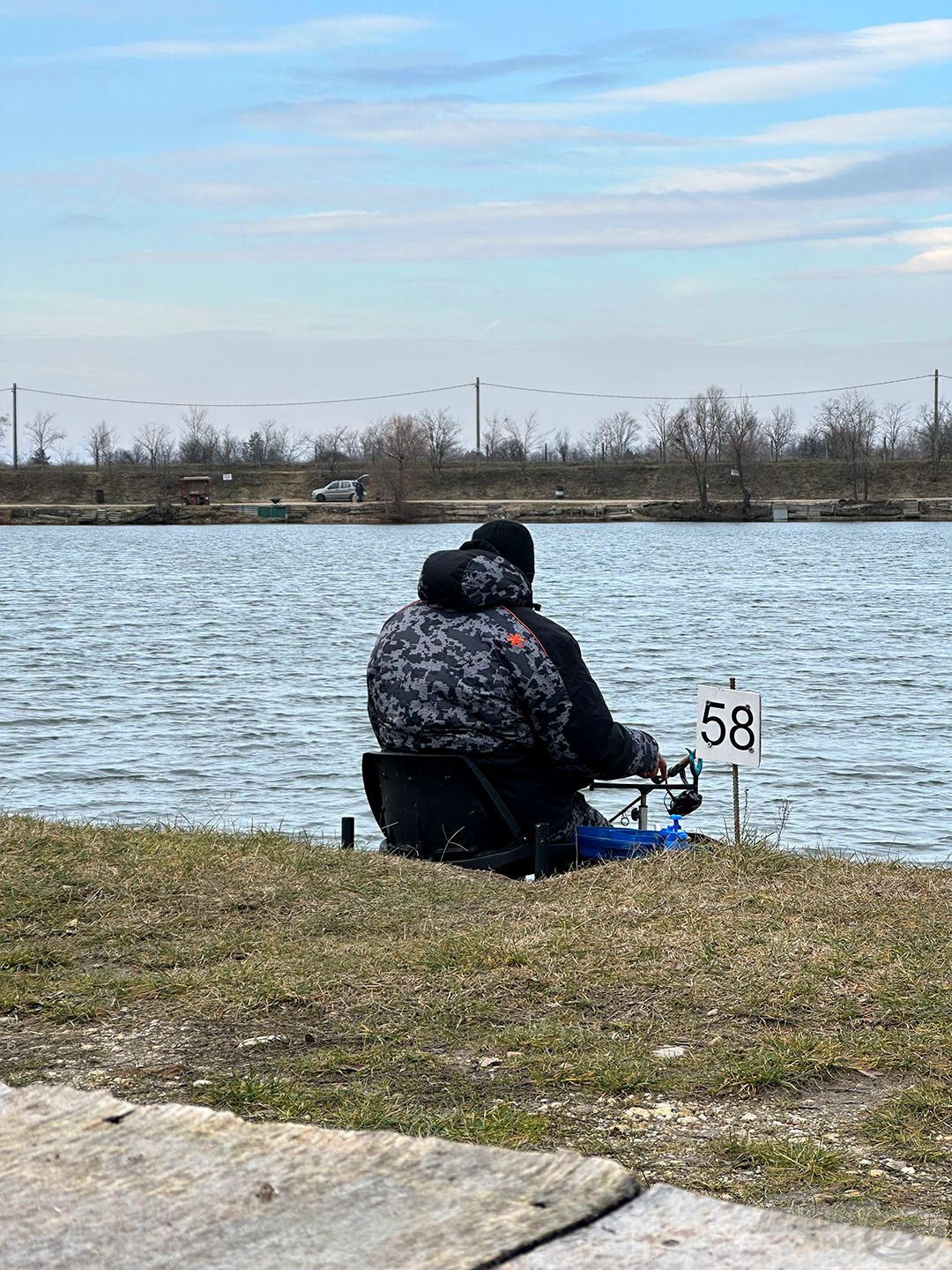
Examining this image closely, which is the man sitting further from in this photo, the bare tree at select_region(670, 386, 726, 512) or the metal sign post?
the bare tree at select_region(670, 386, 726, 512)

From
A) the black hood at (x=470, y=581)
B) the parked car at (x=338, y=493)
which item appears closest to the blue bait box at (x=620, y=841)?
the black hood at (x=470, y=581)

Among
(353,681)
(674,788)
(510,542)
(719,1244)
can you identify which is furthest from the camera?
(353,681)

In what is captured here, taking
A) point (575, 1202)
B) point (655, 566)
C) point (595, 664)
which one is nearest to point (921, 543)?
point (655, 566)

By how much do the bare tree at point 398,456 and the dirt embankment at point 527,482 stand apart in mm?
1213

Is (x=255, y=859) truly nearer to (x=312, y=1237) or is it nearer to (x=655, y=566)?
(x=312, y=1237)

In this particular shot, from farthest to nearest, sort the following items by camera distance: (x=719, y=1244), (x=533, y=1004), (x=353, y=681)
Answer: (x=353, y=681) < (x=533, y=1004) < (x=719, y=1244)

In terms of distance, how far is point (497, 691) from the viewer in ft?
22.5

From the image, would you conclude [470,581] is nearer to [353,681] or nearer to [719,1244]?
[719,1244]

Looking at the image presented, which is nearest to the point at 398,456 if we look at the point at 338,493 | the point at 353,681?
the point at 338,493

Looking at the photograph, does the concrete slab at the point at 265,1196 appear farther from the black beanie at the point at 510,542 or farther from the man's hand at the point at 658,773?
the man's hand at the point at 658,773

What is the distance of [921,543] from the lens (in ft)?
243

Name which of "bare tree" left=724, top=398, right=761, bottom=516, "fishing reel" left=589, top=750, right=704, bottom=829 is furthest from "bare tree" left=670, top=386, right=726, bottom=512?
"fishing reel" left=589, top=750, right=704, bottom=829

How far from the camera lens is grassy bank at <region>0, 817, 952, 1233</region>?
143 inches

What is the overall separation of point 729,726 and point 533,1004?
287 centimetres
